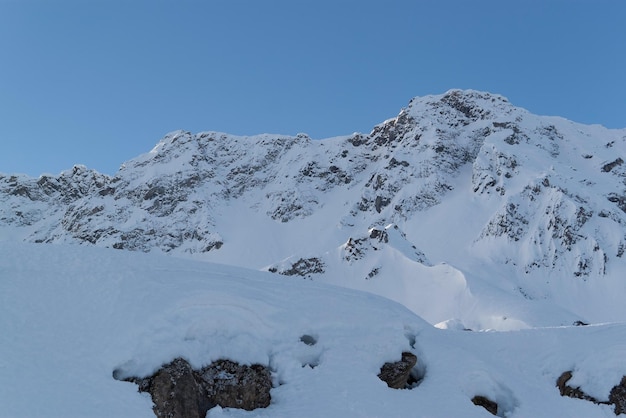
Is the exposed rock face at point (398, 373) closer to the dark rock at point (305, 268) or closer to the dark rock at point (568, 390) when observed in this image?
the dark rock at point (568, 390)

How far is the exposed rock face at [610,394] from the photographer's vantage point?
57.0 ft

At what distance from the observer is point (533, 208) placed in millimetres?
87375

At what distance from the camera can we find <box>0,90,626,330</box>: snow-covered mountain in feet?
217

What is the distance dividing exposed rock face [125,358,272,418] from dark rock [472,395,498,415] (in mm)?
6476

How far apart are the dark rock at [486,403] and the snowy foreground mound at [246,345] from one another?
19cm

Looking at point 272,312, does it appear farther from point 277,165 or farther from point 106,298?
point 277,165

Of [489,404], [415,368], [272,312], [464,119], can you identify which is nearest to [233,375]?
[272,312]

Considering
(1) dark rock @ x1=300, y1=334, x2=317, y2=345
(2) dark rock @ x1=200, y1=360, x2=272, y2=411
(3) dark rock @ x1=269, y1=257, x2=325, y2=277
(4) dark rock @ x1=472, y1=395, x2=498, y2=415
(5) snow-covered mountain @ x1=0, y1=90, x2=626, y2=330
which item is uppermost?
(5) snow-covered mountain @ x1=0, y1=90, x2=626, y2=330

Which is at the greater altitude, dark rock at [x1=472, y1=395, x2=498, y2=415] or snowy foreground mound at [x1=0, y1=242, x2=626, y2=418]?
snowy foreground mound at [x1=0, y1=242, x2=626, y2=418]

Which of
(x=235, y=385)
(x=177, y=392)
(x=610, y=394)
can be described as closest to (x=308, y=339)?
(x=235, y=385)

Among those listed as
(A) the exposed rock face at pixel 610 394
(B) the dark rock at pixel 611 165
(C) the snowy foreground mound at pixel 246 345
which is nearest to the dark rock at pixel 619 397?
(A) the exposed rock face at pixel 610 394

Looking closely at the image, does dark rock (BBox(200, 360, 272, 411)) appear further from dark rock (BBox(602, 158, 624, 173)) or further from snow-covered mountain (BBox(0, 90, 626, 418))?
dark rock (BBox(602, 158, 624, 173))

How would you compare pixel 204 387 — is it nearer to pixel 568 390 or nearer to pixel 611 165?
pixel 568 390

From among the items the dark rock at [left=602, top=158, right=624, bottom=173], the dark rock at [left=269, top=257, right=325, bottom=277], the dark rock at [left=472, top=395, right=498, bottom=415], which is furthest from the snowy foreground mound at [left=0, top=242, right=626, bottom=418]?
the dark rock at [left=602, top=158, right=624, bottom=173]
